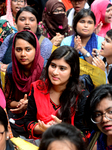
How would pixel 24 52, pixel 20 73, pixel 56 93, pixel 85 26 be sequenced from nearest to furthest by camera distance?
pixel 56 93
pixel 24 52
pixel 20 73
pixel 85 26

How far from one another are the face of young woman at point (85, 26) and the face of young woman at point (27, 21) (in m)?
0.68

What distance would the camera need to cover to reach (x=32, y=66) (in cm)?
288

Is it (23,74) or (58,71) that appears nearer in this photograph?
(58,71)

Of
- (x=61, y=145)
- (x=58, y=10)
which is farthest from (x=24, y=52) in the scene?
(x=61, y=145)

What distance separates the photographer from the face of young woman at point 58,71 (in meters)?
2.24

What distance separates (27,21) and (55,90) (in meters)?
1.59

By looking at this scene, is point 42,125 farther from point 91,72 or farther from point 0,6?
point 0,6

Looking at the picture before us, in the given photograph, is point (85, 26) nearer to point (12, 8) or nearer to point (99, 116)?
point (12, 8)

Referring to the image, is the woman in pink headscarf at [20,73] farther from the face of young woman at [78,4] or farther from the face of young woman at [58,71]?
the face of young woman at [78,4]

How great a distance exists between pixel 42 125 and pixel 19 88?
3.07 feet

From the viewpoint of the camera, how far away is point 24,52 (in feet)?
9.09

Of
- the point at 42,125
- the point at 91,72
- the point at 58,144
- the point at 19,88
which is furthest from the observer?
the point at 19,88

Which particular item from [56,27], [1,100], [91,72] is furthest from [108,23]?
[1,100]

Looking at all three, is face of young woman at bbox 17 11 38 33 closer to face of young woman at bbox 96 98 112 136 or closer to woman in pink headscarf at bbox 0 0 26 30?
woman in pink headscarf at bbox 0 0 26 30
